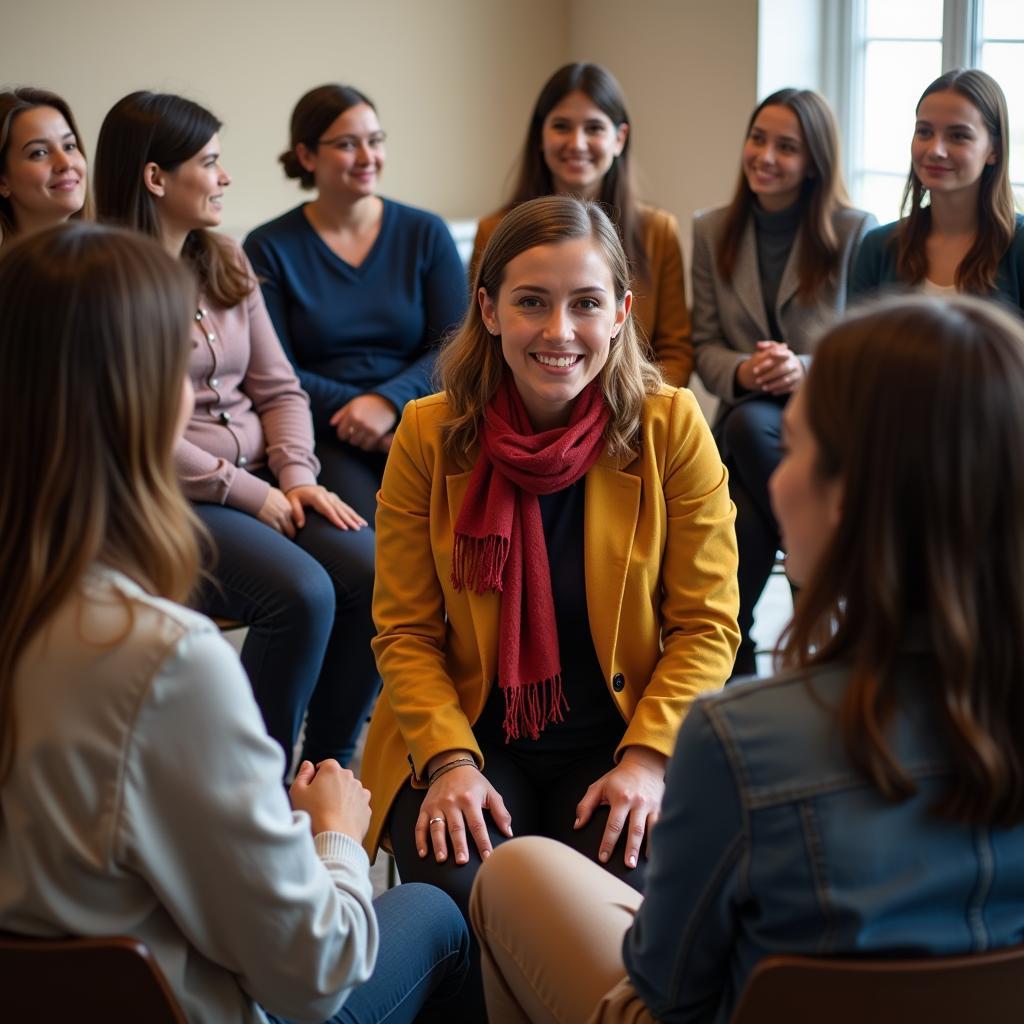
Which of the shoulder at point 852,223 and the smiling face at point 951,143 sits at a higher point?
the smiling face at point 951,143

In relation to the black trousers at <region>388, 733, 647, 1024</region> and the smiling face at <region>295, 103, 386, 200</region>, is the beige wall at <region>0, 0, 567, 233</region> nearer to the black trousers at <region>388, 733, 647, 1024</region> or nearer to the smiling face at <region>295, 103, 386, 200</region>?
the smiling face at <region>295, 103, 386, 200</region>

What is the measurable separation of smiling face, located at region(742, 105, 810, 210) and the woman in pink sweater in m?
1.27

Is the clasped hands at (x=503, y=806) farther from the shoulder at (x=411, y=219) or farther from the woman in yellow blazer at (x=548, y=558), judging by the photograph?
the shoulder at (x=411, y=219)

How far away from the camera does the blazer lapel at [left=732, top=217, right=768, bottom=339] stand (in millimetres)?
3326

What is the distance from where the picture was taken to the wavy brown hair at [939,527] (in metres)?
1.00

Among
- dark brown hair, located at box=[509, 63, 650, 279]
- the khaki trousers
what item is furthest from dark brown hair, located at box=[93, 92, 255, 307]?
the khaki trousers

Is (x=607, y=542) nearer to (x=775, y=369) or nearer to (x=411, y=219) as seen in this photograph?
(x=775, y=369)

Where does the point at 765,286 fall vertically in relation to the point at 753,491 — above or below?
above

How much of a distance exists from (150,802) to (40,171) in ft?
6.85

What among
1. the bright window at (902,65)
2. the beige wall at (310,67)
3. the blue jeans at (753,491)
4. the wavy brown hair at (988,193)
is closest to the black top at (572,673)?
the blue jeans at (753,491)

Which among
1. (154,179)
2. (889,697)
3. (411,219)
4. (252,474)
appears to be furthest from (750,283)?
(889,697)

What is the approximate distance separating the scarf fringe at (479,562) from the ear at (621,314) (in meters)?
0.37

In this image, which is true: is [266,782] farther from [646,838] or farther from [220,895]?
[646,838]

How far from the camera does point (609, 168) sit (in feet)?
11.3
